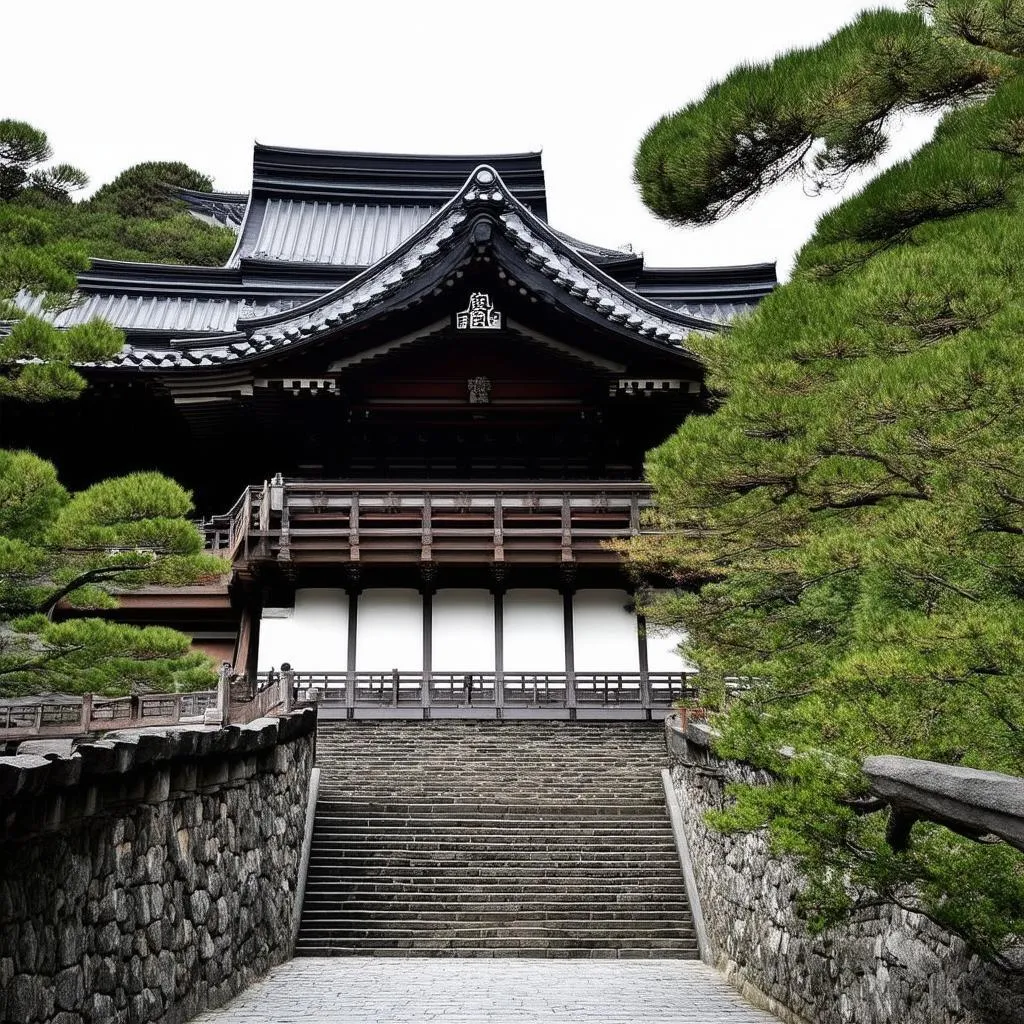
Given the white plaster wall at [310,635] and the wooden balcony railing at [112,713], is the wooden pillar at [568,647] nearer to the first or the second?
the white plaster wall at [310,635]

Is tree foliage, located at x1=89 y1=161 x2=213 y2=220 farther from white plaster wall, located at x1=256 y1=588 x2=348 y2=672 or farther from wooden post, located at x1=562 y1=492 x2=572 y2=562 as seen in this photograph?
wooden post, located at x1=562 y1=492 x2=572 y2=562

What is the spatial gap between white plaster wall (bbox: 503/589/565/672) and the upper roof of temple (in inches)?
199

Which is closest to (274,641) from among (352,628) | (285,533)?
(352,628)

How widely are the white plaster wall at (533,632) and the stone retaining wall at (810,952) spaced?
5.68 metres

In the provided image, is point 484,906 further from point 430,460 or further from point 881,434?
point 430,460

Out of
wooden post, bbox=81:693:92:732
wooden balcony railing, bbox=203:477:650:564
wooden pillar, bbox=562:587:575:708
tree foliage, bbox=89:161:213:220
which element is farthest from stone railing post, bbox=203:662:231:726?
tree foliage, bbox=89:161:213:220

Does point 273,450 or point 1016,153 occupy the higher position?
point 273,450

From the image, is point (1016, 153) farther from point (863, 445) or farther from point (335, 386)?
point (335, 386)

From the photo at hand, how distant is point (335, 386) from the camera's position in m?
18.3

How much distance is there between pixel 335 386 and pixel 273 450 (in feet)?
7.27

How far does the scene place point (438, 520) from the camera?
17781 millimetres

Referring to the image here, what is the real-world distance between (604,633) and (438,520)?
359 centimetres

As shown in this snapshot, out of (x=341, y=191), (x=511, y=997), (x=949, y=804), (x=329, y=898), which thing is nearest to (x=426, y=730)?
(x=329, y=898)

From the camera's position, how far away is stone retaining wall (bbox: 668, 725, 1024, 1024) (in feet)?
17.8
